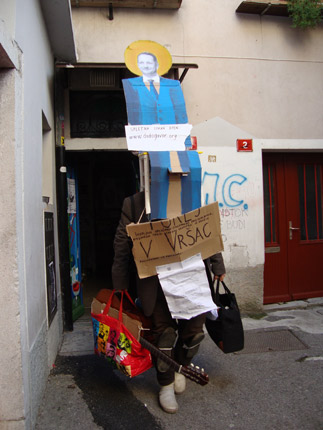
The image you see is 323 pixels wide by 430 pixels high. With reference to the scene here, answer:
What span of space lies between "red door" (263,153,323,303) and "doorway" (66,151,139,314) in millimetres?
3182

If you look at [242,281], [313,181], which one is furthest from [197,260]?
[313,181]

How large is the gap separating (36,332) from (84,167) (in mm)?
5291

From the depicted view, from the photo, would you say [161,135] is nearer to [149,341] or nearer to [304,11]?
[149,341]

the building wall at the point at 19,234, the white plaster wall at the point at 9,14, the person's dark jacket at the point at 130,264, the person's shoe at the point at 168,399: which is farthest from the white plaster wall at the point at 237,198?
the white plaster wall at the point at 9,14

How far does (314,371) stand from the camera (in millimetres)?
3223

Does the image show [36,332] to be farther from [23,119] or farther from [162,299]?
[23,119]

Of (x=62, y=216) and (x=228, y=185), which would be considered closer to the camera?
(x=62, y=216)

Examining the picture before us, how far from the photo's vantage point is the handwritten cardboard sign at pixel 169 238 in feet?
8.58

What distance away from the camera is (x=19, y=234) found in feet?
7.39

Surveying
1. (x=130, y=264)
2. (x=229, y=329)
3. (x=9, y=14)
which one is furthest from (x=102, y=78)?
(x=229, y=329)

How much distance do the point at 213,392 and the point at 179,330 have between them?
592 millimetres

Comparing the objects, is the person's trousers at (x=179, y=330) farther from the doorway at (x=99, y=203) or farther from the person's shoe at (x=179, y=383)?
the doorway at (x=99, y=203)

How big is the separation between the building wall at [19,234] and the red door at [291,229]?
3443mm

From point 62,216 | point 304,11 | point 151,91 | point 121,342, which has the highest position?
point 304,11
